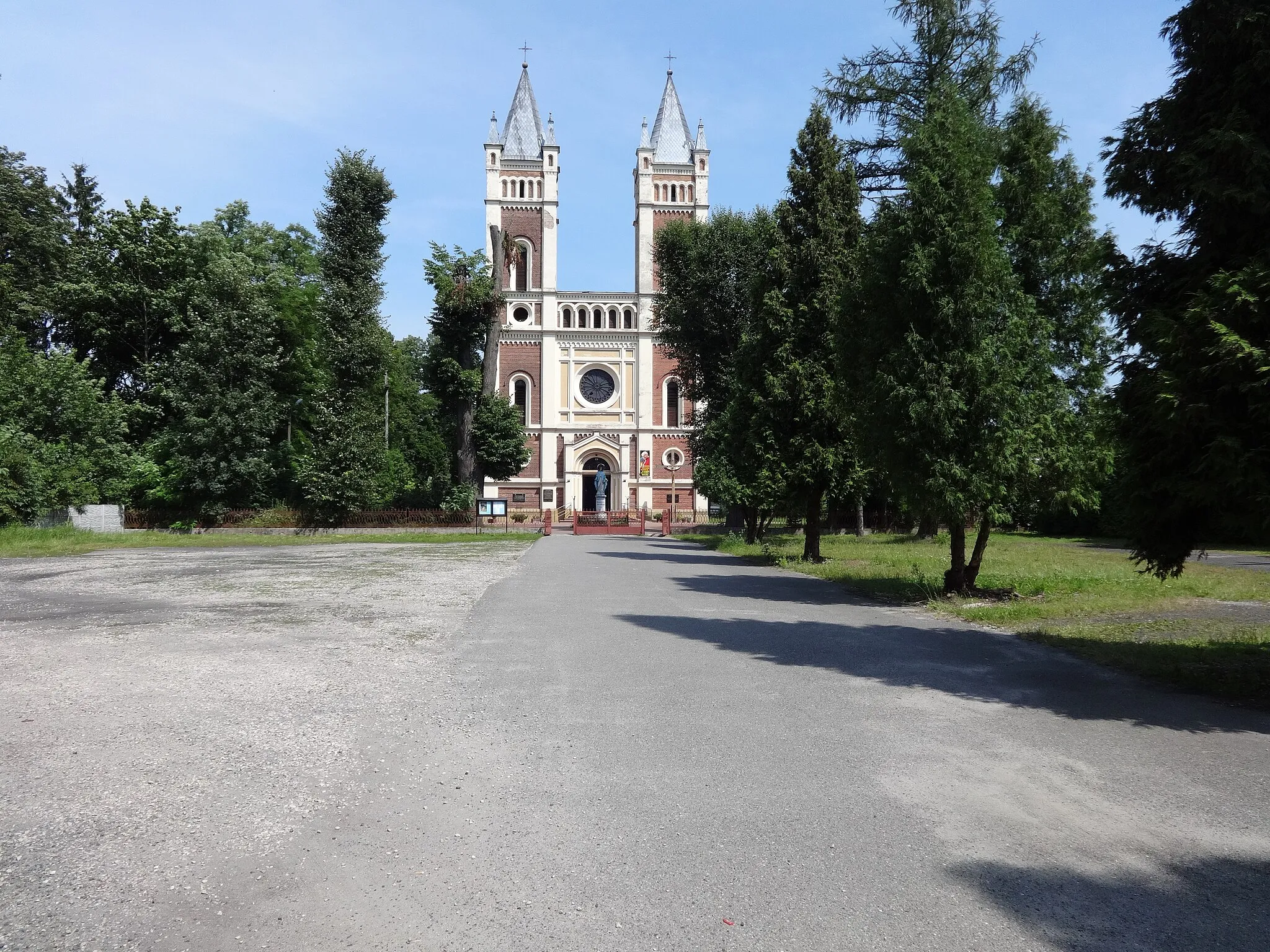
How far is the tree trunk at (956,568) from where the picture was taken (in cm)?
1328

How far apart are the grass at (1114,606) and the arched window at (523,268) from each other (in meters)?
43.5

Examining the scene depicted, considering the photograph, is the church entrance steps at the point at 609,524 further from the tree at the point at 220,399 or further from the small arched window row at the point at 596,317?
the small arched window row at the point at 596,317

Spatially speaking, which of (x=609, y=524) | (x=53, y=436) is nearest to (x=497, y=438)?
(x=609, y=524)

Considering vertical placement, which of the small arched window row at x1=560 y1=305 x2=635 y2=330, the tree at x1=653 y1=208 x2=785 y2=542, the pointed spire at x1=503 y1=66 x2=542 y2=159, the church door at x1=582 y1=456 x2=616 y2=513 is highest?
the pointed spire at x1=503 y1=66 x2=542 y2=159

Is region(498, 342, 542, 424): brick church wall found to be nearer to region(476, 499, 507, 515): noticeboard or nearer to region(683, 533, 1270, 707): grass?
region(476, 499, 507, 515): noticeboard

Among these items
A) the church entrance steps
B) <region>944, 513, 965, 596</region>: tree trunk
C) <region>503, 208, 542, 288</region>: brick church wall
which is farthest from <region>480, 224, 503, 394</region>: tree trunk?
<region>944, 513, 965, 596</region>: tree trunk

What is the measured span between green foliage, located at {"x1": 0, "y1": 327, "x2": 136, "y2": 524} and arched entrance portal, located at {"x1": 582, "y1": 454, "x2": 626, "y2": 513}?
3255 centimetres

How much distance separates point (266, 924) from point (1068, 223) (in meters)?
14.3

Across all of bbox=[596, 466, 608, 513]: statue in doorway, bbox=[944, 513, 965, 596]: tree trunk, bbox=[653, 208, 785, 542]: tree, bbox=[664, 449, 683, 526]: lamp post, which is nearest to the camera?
bbox=[944, 513, 965, 596]: tree trunk

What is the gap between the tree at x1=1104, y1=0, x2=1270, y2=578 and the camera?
6125 millimetres

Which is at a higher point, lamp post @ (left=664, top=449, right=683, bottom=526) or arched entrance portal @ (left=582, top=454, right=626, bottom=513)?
lamp post @ (left=664, top=449, right=683, bottom=526)

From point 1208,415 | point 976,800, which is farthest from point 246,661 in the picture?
point 1208,415

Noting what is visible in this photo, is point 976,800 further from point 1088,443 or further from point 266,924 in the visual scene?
point 1088,443

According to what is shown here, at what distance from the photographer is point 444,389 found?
37812 millimetres
